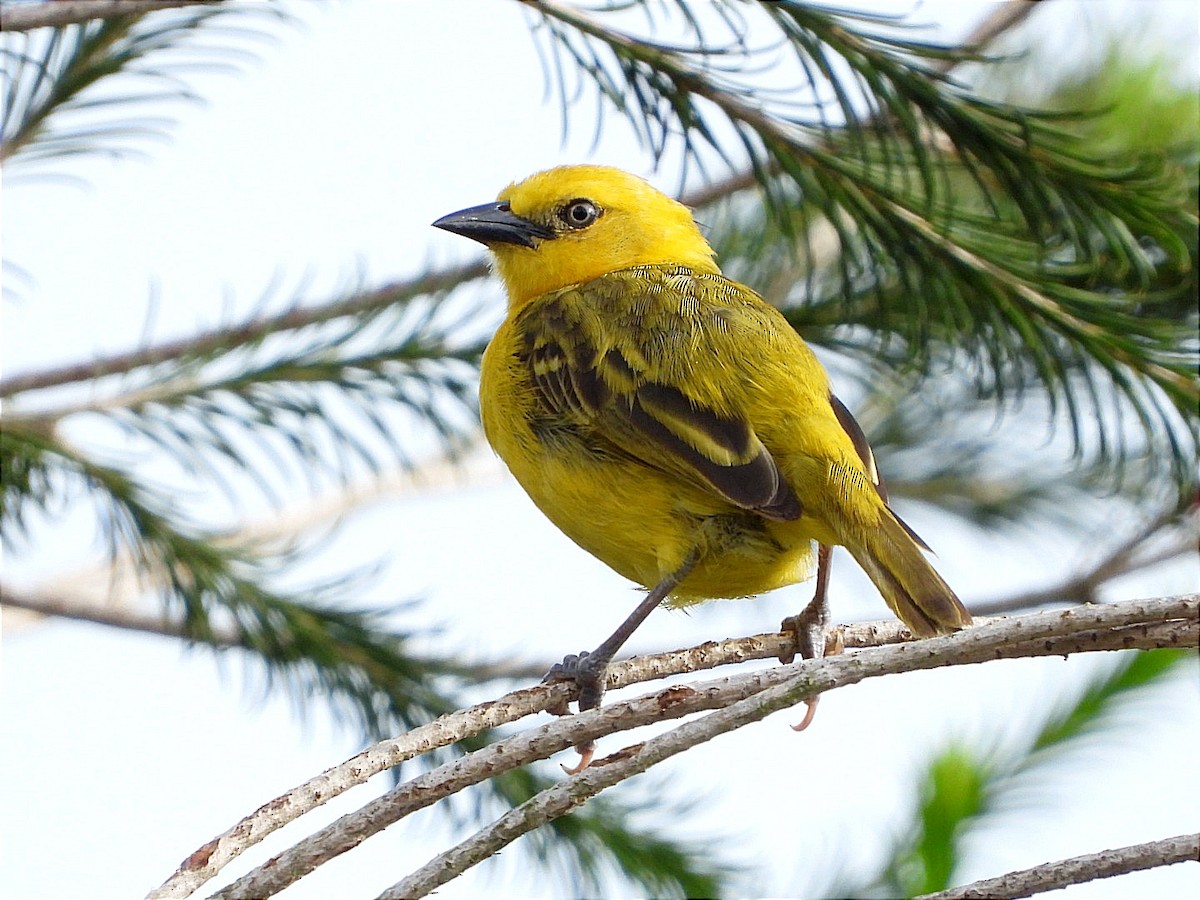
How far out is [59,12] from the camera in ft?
7.67

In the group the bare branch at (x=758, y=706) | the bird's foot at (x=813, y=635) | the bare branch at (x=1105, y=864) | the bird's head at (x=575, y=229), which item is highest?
the bird's head at (x=575, y=229)

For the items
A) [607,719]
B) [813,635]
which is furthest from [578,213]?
[607,719]

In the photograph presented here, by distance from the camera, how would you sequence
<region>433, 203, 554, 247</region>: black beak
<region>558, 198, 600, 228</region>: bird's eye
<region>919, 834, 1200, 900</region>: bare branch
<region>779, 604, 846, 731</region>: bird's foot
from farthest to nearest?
1. <region>558, 198, 600, 228</region>: bird's eye
2. <region>433, 203, 554, 247</region>: black beak
3. <region>779, 604, 846, 731</region>: bird's foot
4. <region>919, 834, 1200, 900</region>: bare branch

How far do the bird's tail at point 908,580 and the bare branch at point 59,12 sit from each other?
1748mm

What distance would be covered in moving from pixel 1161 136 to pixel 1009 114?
147cm

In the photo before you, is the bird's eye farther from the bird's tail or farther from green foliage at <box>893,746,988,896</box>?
green foliage at <box>893,746,988,896</box>

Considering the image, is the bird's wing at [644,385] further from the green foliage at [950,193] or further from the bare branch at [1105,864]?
the bare branch at [1105,864]

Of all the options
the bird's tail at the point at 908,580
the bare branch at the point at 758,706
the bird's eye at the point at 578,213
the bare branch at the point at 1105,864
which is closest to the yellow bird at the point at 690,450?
the bird's tail at the point at 908,580

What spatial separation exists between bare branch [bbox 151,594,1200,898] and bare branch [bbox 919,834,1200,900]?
0.90ft

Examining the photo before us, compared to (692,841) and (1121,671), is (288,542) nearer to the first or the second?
(692,841)

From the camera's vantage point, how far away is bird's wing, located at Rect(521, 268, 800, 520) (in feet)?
10.2

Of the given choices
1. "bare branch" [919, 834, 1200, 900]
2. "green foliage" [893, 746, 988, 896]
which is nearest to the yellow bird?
"green foliage" [893, 746, 988, 896]

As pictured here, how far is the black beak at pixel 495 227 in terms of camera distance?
4.37 metres

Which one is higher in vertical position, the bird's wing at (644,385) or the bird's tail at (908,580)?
the bird's wing at (644,385)
